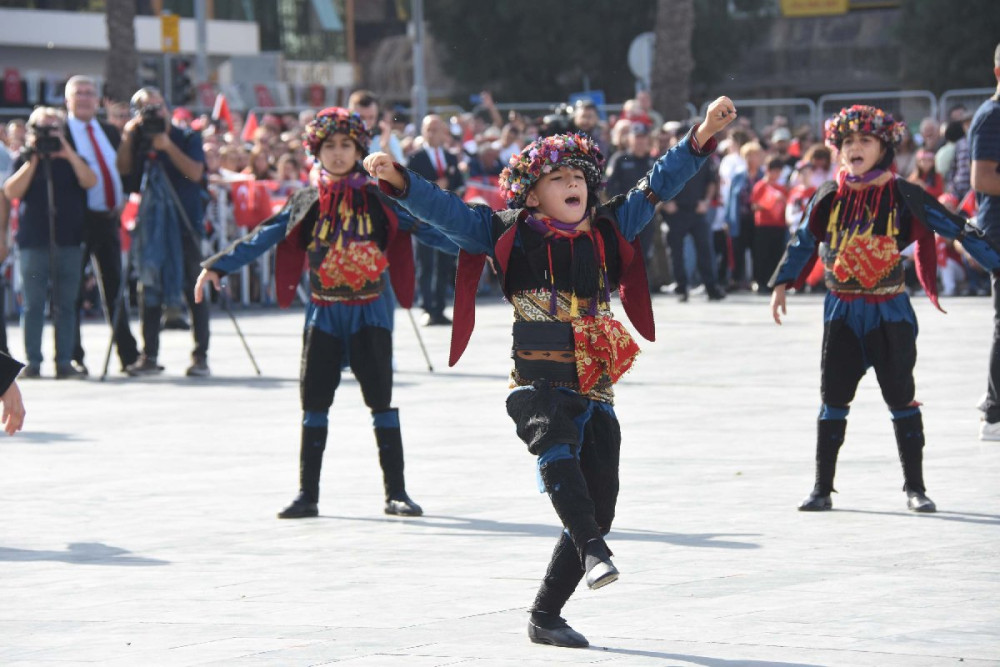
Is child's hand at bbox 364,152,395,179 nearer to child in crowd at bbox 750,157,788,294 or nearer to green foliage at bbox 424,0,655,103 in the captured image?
child in crowd at bbox 750,157,788,294

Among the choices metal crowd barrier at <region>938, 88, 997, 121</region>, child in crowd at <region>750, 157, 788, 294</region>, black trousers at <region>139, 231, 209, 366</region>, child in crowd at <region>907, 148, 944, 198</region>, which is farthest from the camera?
metal crowd barrier at <region>938, 88, 997, 121</region>

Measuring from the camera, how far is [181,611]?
6.51 m

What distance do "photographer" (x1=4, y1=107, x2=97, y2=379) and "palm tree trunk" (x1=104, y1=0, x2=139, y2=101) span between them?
16086mm

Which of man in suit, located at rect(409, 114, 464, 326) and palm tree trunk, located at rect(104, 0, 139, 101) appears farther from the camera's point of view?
palm tree trunk, located at rect(104, 0, 139, 101)

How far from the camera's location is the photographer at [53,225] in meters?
14.4

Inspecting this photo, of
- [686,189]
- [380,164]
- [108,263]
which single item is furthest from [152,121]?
[380,164]

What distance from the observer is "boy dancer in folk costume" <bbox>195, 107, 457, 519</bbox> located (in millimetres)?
8664

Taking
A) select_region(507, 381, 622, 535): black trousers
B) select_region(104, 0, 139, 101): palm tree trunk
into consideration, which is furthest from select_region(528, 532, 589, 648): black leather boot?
select_region(104, 0, 139, 101): palm tree trunk

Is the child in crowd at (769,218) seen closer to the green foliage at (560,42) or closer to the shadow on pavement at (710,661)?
the shadow on pavement at (710,661)

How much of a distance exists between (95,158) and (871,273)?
8.16 meters

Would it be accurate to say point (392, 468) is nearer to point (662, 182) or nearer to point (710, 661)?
point (662, 182)

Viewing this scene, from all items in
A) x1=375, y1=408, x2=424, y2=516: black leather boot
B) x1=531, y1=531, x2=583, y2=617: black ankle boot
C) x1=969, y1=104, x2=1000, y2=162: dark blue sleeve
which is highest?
x1=969, y1=104, x2=1000, y2=162: dark blue sleeve

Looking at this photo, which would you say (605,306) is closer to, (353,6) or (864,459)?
(864,459)

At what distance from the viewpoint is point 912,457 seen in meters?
8.45
